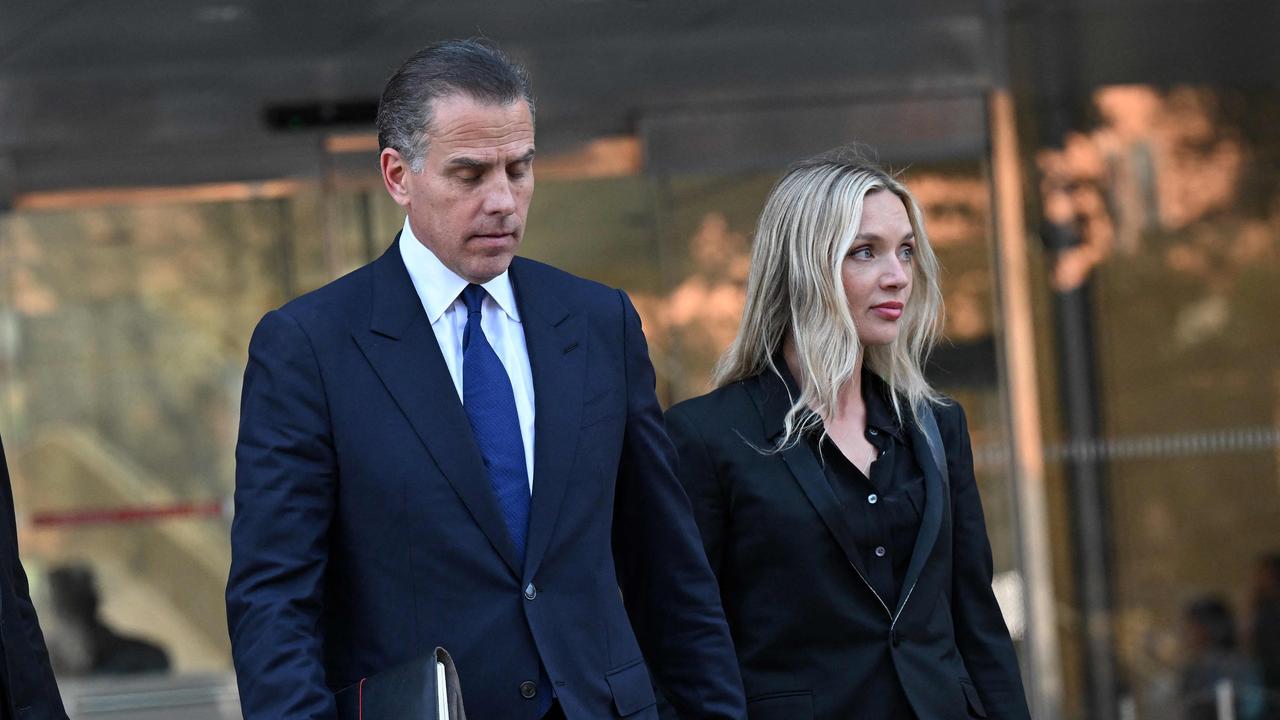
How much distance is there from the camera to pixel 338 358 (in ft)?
10.9

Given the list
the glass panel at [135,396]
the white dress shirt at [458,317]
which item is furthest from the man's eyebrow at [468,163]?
the glass panel at [135,396]

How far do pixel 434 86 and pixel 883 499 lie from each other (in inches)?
55.4

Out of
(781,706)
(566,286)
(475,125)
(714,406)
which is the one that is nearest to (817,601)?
(781,706)

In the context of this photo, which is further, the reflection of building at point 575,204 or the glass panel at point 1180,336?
the glass panel at point 1180,336

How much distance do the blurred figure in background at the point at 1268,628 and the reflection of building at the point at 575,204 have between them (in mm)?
91

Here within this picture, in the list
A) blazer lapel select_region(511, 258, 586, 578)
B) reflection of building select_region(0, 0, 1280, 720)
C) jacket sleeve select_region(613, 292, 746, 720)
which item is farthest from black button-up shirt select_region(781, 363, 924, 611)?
reflection of building select_region(0, 0, 1280, 720)

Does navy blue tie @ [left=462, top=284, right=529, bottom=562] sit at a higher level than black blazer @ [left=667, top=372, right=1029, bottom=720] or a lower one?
higher

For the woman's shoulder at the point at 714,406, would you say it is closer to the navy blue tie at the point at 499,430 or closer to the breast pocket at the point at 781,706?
the breast pocket at the point at 781,706

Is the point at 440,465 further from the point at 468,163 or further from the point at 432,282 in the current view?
the point at 468,163

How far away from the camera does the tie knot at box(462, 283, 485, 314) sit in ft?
11.4

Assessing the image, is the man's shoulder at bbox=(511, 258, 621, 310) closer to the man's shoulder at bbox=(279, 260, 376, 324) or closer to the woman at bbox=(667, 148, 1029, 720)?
the man's shoulder at bbox=(279, 260, 376, 324)

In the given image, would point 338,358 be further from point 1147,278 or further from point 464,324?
point 1147,278

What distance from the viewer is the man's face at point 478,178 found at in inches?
129

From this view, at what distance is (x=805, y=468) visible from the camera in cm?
411
